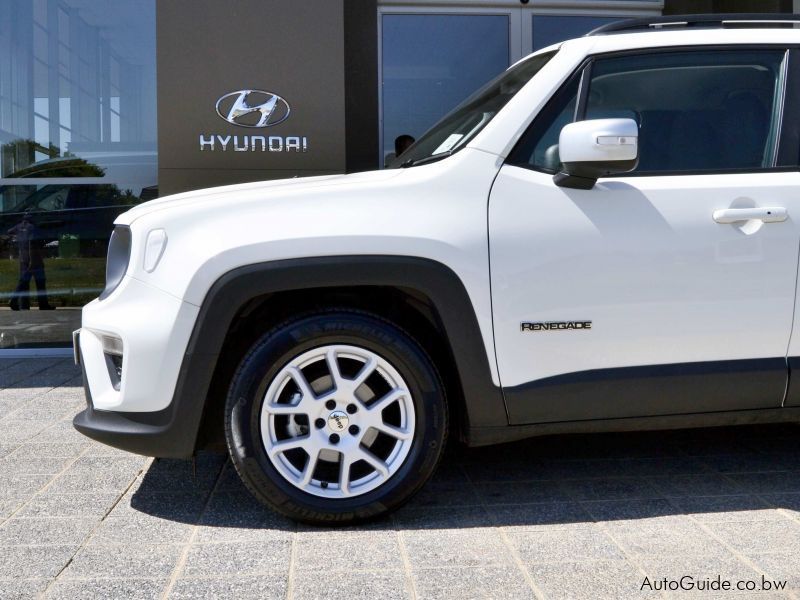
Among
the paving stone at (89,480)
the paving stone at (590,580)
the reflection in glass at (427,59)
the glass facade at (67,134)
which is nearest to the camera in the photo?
the paving stone at (590,580)

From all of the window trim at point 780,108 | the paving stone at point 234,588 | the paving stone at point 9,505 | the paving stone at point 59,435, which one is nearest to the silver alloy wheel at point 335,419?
the paving stone at point 234,588

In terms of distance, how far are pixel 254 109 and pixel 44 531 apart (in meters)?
4.37

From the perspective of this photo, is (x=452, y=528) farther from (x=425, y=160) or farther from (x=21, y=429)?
(x=21, y=429)

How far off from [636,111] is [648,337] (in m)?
0.91

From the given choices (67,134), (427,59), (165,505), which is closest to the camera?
(165,505)

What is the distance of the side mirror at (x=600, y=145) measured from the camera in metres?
3.01

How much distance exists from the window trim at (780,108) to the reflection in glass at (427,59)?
15.9 ft

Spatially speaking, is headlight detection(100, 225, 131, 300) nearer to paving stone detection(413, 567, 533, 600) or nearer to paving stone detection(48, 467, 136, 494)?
paving stone detection(48, 467, 136, 494)

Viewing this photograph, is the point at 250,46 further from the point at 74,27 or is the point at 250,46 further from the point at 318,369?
the point at 318,369

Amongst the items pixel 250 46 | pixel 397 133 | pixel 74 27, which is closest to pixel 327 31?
pixel 250 46

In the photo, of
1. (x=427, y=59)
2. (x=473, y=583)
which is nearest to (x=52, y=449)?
(x=473, y=583)

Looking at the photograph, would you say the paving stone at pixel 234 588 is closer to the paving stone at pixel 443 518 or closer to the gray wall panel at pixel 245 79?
the paving stone at pixel 443 518

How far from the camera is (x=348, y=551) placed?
116 inches

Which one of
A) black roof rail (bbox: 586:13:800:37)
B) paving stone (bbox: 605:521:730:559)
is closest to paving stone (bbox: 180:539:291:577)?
paving stone (bbox: 605:521:730:559)
